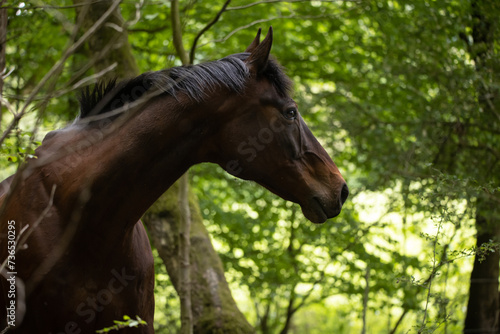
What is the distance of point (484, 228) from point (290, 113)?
3689mm

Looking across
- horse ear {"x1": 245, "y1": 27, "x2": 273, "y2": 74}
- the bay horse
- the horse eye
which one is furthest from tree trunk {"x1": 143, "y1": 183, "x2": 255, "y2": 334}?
horse ear {"x1": 245, "y1": 27, "x2": 273, "y2": 74}

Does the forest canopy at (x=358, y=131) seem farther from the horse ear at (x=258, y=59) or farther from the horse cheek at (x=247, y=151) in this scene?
the horse cheek at (x=247, y=151)

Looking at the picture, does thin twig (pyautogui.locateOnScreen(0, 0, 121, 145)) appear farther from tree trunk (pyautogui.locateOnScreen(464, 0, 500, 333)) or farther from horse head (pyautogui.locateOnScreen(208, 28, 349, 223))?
tree trunk (pyautogui.locateOnScreen(464, 0, 500, 333))

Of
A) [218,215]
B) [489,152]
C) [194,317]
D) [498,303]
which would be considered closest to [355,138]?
[489,152]

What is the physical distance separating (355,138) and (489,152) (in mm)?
1657

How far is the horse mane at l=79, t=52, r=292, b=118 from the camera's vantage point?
2.73 metres

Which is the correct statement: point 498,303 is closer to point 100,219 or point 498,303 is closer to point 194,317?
point 194,317

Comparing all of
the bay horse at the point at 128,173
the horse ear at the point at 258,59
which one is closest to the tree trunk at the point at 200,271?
the bay horse at the point at 128,173

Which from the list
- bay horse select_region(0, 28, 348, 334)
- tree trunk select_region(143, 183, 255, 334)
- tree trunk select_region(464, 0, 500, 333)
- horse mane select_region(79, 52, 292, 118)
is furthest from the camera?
tree trunk select_region(464, 0, 500, 333)

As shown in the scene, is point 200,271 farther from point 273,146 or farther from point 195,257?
point 273,146

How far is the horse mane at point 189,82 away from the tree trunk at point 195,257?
161 cm

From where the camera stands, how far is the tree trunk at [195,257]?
440 cm

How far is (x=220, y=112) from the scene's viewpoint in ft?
9.07

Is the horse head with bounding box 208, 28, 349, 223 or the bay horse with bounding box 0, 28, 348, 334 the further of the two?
the horse head with bounding box 208, 28, 349, 223
